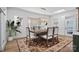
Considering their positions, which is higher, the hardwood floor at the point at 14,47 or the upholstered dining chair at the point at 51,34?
the upholstered dining chair at the point at 51,34

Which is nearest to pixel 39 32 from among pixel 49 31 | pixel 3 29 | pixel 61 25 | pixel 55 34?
pixel 49 31

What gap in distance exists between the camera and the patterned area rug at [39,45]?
176 cm

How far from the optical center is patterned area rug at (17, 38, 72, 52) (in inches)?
69.3

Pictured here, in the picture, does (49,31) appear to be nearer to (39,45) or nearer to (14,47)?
(39,45)

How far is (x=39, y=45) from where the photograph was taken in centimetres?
177

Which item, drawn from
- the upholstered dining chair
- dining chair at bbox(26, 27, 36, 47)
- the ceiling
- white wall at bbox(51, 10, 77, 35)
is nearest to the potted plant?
dining chair at bbox(26, 27, 36, 47)

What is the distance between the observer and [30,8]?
1776mm

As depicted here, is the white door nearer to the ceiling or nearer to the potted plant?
the ceiling

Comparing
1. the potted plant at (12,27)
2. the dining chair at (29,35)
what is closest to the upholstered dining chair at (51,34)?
the dining chair at (29,35)

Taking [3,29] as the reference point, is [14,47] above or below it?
below

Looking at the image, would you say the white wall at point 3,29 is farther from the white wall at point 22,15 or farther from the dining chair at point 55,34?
the dining chair at point 55,34
